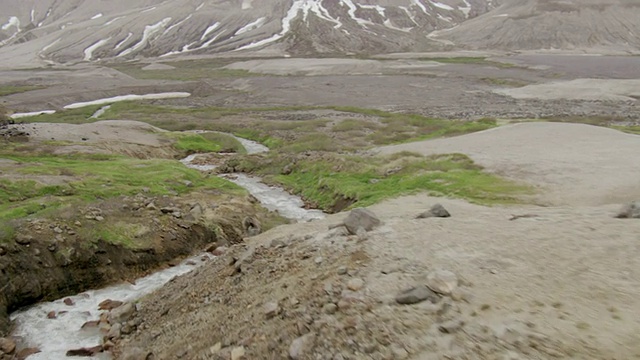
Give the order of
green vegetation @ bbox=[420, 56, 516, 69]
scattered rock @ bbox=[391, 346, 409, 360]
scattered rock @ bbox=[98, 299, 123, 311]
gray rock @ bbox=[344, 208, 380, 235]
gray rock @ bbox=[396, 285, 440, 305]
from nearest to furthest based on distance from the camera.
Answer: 1. scattered rock @ bbox=[391, 346, 409, 360]
2. gray rock @ bbox=[396, 285, 440, 305]
3. gray rock @ bbox=[344, 208, 380, 235]
4. scattered rock @ bbox=[98, 299, 123, 311]
5. green vegetation @ bbox=[420, 56, 516, 69]

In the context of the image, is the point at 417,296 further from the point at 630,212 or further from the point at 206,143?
the point at 206,143

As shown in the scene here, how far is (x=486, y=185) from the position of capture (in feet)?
100

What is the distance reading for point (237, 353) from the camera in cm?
1267

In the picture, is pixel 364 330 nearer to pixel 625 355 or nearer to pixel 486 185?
pixel 625 355

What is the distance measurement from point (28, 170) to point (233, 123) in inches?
1810

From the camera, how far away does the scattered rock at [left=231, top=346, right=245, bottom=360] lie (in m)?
12.5

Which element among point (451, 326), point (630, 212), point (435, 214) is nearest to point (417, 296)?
point (451, 326)

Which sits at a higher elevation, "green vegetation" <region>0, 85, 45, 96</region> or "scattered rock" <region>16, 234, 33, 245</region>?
"scattered rock" <region>16, 234, 33, 245</region>

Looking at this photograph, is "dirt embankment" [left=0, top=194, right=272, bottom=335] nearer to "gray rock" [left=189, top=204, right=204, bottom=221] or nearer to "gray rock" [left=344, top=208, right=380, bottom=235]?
"gray rock" [left=189, top=204, right=204, bottom=221]

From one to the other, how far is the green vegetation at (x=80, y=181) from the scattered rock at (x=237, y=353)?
51.5 ft

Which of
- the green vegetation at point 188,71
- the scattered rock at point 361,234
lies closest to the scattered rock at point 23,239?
the scattered rock at point 361,234

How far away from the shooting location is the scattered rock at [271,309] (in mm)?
13851

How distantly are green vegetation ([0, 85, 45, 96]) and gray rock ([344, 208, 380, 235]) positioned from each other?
122 metres

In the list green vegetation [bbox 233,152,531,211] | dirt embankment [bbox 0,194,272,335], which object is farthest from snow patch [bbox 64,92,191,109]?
dirt embankment [bbox 0,194,272,335]
